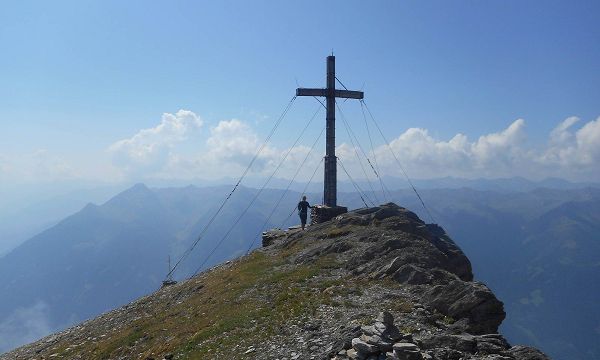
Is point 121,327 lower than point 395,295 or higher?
lower

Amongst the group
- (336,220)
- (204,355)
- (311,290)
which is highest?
(336,220)

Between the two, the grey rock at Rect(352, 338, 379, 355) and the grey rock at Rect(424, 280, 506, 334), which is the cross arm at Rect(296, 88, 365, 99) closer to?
the grey rock at Rect(424, 280, 506, 334)

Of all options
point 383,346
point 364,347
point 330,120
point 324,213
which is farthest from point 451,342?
point 330,120

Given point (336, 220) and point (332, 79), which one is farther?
point (332, 79)

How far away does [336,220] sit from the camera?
4175cm

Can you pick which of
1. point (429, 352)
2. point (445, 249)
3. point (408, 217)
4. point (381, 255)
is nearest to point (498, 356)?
point (429, 352)

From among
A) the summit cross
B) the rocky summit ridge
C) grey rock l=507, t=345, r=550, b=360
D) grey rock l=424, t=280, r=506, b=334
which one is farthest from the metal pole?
grey rock l=507, t=345, r=550, b=360

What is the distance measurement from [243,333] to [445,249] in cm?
1870

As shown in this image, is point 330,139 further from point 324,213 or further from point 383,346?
point 383,346

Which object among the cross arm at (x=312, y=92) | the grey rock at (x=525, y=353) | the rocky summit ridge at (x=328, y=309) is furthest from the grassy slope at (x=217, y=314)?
the cross arm at (x=312, y=92)

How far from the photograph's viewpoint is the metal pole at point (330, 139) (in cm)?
4781

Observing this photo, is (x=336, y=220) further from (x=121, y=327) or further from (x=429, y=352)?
(x=429, y=352)

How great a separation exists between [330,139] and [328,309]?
27.9 metres

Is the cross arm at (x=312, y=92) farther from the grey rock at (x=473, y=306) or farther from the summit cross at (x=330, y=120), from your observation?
the grey rock at (x=473, y=306)
